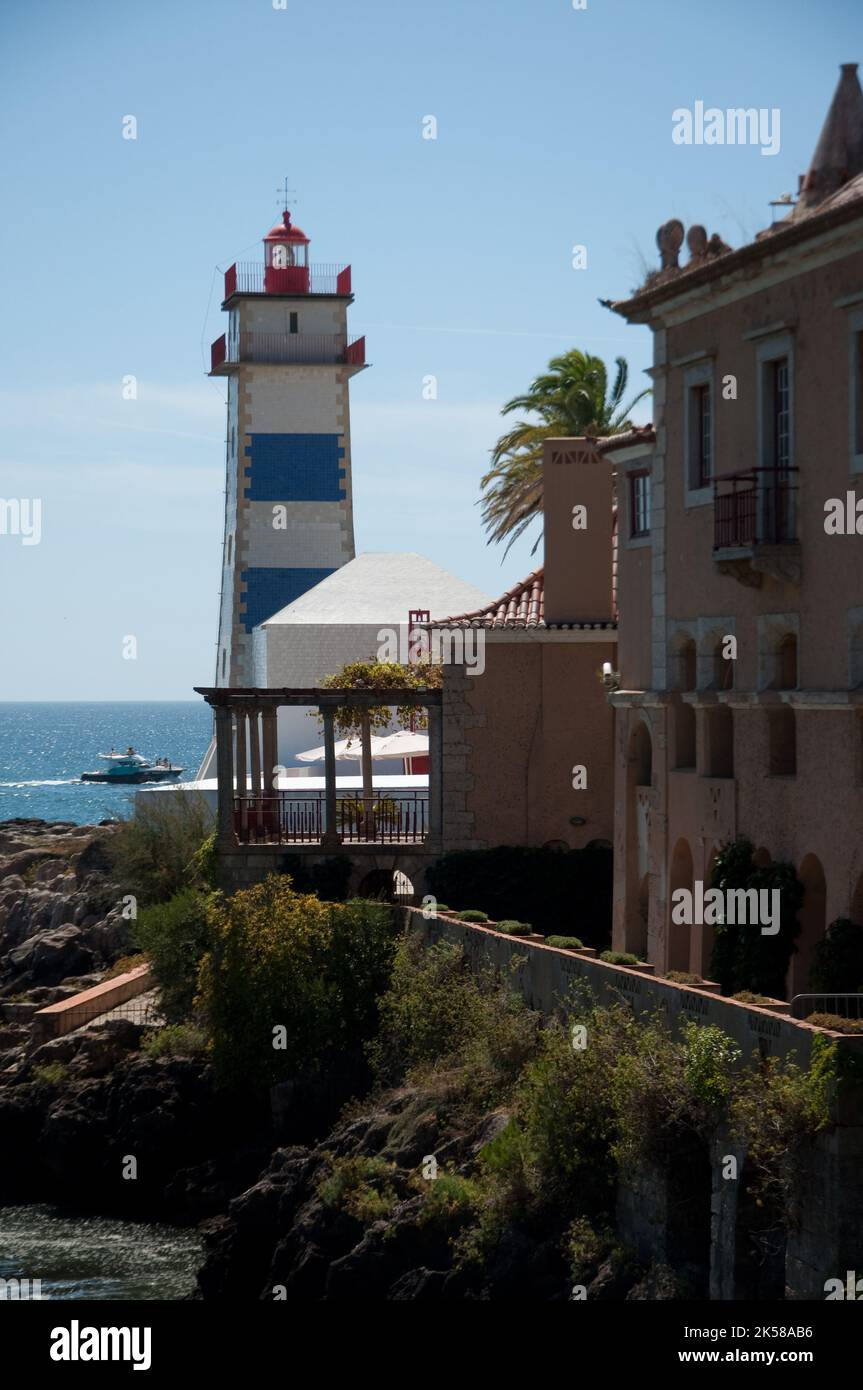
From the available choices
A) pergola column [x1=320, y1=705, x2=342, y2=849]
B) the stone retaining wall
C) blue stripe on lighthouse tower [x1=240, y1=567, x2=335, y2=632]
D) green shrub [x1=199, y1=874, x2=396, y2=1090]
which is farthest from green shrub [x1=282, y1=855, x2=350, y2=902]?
blue stripe on lighthouse tower [x1=240, y1=567, x2=335, y2=632]

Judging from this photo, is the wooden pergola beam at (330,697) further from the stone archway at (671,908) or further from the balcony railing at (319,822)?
the stone archway at (671,908)

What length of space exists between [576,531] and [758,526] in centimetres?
964

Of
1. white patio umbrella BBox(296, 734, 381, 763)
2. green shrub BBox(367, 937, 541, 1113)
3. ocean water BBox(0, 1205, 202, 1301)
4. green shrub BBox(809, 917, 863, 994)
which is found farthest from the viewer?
white patio umbrella BBox(296, 734, 381, 763)

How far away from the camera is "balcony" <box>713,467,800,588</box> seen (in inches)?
1090

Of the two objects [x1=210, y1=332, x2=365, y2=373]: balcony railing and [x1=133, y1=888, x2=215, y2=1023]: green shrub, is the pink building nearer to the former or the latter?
[x1=133, y1=888, x2=215, y2=1023]: green shrub

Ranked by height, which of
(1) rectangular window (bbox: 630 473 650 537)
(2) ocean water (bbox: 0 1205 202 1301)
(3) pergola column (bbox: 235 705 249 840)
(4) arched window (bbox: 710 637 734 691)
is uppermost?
(1) rectangular window (bbox: 630 473 650 537)

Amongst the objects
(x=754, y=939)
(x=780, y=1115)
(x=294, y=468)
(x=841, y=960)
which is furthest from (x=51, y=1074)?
(x=294, y=468)

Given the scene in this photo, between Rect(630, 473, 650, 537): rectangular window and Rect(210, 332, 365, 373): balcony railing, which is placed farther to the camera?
Rect(210, 332, 365, 373): balcony railing

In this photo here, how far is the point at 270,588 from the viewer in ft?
204

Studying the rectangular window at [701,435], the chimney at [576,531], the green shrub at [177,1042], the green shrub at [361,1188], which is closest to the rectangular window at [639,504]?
the rectangular window at [701,435]

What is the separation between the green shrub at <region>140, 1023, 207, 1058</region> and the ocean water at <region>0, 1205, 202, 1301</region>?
280 centimetres

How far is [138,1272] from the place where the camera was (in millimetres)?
29719

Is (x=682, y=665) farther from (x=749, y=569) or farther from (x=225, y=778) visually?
(x=225, y=778)

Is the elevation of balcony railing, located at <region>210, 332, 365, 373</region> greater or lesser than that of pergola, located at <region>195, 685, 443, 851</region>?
greater
